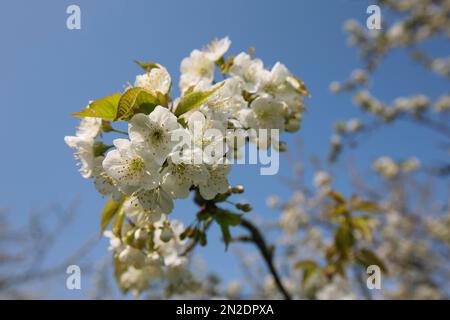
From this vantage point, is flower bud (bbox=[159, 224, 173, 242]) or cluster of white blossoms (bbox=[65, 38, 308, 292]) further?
flower bud (bbox=[159, 224, 173, 242])

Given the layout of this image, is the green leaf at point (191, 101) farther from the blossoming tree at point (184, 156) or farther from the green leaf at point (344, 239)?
the green leaf at point (344, 239)

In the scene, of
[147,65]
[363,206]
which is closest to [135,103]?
[147,65]

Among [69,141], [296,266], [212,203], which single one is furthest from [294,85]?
[296,266]

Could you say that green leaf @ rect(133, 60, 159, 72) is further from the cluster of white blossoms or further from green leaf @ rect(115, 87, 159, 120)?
green leaf @ rect(115, 87, 159, 120)

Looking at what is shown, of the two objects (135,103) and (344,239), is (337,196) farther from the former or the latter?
(135,103)

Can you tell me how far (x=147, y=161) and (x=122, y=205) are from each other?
1.46 feet

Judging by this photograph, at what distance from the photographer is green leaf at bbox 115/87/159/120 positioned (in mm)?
1076

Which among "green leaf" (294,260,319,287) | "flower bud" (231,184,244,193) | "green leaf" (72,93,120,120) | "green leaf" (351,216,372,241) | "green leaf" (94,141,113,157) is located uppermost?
"green leaf" (72,93,120,120)

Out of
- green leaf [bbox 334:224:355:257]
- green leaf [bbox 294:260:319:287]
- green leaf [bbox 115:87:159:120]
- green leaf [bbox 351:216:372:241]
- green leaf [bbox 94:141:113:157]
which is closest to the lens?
green leaf [bbox 115:87:159:120]

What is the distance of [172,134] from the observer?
3.51 feet

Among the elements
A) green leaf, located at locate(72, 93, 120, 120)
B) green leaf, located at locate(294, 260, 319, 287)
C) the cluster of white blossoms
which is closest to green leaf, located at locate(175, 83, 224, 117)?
the cluster of white blossoms

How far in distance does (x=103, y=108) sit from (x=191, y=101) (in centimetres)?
26

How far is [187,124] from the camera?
1162 millimetres

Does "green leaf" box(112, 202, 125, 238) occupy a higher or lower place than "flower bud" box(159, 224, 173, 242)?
higher
